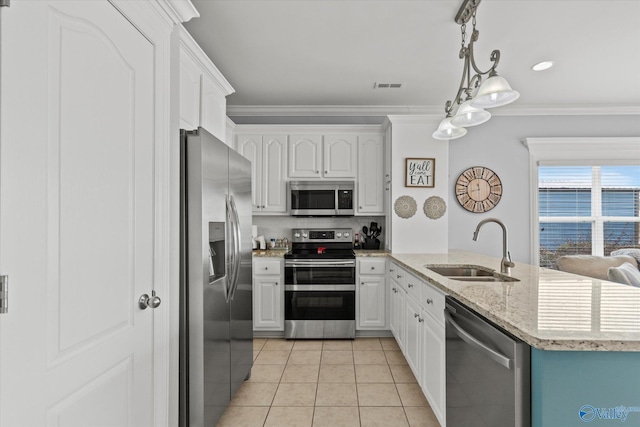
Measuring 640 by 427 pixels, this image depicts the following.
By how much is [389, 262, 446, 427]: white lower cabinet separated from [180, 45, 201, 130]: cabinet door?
5.90 ft

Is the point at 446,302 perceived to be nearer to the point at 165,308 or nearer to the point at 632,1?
the point at 165,308

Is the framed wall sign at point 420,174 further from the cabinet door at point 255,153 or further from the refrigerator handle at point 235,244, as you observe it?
the refrigerator handle at point 235,244

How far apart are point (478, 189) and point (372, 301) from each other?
6.34 feet

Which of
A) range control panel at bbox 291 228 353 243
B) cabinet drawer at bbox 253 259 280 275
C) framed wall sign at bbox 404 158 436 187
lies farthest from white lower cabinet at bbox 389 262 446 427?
cabinet drawer at bbox 253 259 280 275

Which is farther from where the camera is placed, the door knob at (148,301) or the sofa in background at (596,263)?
the sofa in background at (596,263)

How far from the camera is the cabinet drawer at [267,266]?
Result: 3857mm

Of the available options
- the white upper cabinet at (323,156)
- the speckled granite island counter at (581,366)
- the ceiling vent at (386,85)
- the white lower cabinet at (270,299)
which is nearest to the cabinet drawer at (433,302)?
the speckled granite island counter at (581,366)

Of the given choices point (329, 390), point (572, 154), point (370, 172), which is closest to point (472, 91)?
point (370, 172)

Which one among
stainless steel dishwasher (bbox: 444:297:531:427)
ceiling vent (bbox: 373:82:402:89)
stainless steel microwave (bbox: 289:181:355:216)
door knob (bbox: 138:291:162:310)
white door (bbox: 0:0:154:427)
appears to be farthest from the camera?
stainless steel microwave (bbox: 289:181:355:216)

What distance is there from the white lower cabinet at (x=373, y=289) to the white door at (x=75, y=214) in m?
2.53

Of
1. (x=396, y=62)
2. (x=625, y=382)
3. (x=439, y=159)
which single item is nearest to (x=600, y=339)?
(x=625, y=382)

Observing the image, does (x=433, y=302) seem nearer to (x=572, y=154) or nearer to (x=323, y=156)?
(x=323, y=156)

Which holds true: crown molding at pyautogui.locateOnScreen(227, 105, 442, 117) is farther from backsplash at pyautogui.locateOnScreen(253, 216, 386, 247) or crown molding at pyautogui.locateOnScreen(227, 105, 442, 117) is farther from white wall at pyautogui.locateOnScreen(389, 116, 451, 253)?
backsplash at pyautogui.locateOnScreen(253, 216, 386, 247)

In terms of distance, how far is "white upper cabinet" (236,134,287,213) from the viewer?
4.20m
